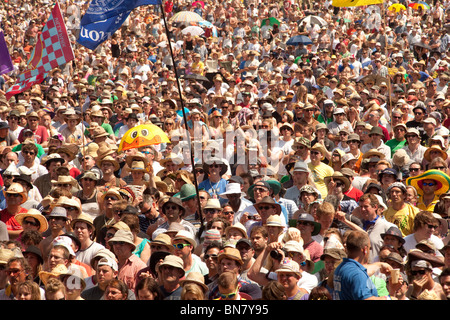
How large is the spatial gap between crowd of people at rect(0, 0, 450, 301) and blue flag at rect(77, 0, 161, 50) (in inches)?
41.8

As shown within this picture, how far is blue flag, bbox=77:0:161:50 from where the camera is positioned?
990 cm

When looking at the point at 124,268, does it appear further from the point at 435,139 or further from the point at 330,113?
the point at 330,113

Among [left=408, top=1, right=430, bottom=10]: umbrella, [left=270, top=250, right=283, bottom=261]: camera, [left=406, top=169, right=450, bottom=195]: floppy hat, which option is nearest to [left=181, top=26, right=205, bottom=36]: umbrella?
[left=408, top=1, right=430, bottom=10]: umbrella

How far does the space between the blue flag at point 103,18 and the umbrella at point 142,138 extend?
5.48ft

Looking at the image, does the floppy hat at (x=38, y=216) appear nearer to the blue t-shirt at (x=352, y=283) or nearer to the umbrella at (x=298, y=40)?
the blue t-shirt at (x=352, y=283)

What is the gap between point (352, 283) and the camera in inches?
235

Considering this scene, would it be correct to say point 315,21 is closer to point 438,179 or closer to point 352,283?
point 438,179

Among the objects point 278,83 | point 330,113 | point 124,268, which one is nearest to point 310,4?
point 278,83

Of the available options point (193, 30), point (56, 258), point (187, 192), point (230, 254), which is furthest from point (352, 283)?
point (193, 30)

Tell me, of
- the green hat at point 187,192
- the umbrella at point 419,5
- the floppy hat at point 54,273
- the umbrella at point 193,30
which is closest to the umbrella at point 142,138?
the green hat at point 187,192

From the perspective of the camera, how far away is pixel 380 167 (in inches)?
404

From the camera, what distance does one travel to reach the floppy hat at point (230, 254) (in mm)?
7012
